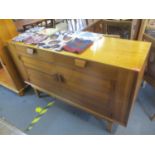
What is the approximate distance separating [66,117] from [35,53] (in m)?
0.84

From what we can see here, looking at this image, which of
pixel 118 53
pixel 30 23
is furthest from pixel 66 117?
pixel 30 23

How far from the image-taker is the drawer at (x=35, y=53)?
47.7 inches

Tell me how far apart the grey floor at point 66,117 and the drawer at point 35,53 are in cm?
75

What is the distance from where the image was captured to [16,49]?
146 centimetres

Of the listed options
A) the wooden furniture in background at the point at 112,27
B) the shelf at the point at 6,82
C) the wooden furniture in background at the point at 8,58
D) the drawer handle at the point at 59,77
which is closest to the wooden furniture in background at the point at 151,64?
the wooden furniture in background at the point at 112,27

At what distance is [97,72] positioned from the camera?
1.02 m

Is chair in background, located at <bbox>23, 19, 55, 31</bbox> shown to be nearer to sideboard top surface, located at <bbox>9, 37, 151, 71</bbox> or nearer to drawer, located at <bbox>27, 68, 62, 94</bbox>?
drawer, located at <bbox>27, 68, 62, 94</bbox>

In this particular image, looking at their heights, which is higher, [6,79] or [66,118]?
[6,79]

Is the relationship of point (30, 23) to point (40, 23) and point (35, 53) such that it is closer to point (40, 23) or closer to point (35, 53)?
point (40, 23)

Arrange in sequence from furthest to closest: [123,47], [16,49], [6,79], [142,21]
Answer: [6,79] < [142,21] < [16,49] < [123,47]
